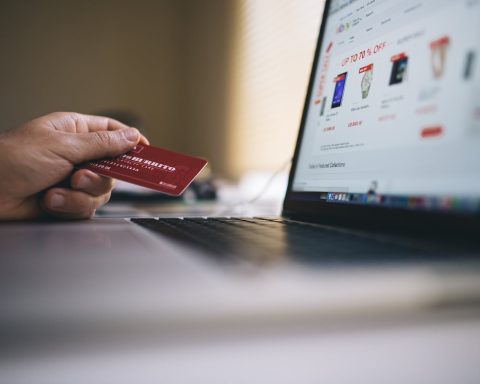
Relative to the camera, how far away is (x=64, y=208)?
71cm

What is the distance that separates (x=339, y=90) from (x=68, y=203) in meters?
0.46

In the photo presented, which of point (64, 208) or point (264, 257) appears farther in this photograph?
point (64, 208)

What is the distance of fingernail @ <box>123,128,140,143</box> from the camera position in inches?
28.2

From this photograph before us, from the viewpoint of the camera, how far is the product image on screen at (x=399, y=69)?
1.73ft

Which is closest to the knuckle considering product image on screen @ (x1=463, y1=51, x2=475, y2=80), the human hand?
the human hand

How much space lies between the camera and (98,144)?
0.69 metres

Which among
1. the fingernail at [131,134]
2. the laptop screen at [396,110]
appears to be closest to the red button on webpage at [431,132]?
the laptop screen at [396,110]

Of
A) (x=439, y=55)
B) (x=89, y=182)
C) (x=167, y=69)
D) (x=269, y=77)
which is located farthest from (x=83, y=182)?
(x=167, y=69)

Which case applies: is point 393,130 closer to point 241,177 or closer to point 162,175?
point 162,175

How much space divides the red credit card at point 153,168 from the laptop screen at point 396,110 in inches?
7.4

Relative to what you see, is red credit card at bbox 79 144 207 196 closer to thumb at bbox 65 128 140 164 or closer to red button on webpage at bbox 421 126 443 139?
thumb at bbox 65 128 140 164

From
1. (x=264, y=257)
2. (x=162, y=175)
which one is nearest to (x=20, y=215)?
(x=162, y=175)

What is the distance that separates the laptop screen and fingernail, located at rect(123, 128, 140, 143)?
273mm

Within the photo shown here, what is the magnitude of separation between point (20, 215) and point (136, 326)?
59 centimetres
